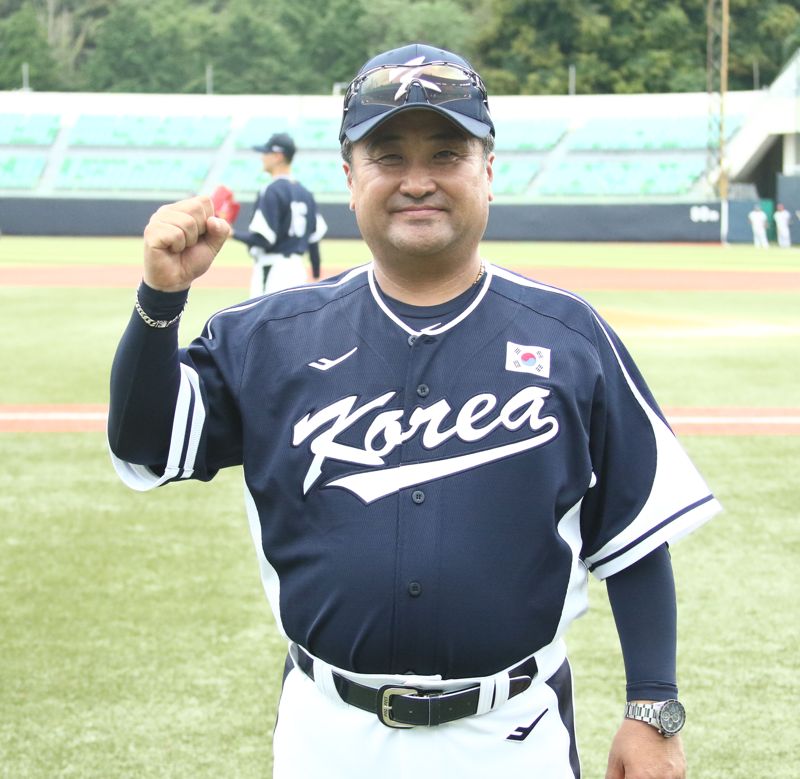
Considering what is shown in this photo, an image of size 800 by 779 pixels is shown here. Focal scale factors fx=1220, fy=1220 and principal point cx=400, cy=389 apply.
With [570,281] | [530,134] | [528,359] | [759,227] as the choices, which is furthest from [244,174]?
[528,359]

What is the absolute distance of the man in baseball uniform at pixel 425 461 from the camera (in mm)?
2307

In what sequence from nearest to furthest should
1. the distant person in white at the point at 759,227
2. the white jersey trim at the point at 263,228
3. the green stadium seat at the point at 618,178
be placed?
the white jersey trim at the point at 263,228 < the distant person in white at the point at 759,227 < the green stadium seat at the point at 618,178

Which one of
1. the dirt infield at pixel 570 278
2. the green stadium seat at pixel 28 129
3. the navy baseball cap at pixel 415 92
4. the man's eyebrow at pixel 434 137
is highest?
the navy baseball cap at pixel 415 92

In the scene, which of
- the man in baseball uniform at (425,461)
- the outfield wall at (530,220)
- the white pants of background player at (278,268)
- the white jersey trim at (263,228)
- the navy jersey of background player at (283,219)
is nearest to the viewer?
the man in baseball uniform at (425,461)

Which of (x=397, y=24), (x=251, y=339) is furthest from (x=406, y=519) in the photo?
(x=397, y=24)

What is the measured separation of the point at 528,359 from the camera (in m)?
2.38

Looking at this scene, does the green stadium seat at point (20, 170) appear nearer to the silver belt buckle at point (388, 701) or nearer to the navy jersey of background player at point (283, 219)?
the navy jersey of background player at point (283, 219)

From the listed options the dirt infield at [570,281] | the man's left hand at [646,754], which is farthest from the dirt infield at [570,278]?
the man's left hand at [646,754]

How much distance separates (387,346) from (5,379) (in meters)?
9.36

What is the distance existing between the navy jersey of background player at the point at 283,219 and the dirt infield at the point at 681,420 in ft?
7.64

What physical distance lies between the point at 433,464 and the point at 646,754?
724mm

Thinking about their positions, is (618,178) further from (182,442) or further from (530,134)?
(182,442)

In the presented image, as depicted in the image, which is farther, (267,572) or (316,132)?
(316,132)

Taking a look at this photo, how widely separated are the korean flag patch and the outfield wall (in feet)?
120
